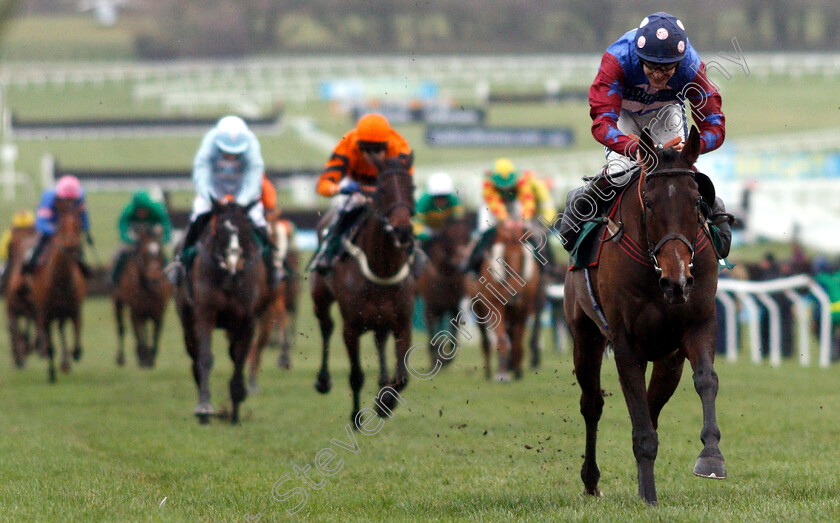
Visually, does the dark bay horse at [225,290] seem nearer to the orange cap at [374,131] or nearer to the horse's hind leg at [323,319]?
the horse's hind leg at [323,319]

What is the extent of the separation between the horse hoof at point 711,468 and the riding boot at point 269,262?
5441 millimetres

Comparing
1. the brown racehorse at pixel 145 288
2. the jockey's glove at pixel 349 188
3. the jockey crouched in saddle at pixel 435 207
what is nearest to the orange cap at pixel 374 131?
the jockey's glove at pixel 349 188

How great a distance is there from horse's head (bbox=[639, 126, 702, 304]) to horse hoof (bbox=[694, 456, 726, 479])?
63 centimetres

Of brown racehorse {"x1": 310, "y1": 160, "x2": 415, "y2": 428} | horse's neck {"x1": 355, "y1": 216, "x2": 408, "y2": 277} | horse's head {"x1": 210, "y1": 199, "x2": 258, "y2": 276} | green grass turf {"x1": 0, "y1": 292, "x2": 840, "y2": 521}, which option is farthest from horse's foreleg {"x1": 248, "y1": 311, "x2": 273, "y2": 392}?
horse's neck {"x1": 355, "y1": 216, "x2": 408, "y2": 277}

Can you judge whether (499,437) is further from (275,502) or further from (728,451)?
(275,502)

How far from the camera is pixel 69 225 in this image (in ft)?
43.1

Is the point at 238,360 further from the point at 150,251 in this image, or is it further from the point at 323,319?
the point at 150,251

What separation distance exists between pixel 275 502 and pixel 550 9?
142ft

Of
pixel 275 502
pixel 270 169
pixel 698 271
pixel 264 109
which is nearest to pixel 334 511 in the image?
pixel 275 502

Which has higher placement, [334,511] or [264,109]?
[264,109]

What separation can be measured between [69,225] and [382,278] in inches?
226

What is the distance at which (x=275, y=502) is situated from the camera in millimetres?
5609

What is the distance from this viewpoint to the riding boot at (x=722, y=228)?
541 cm

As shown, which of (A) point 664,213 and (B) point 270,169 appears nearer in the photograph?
(A) point 664,213
